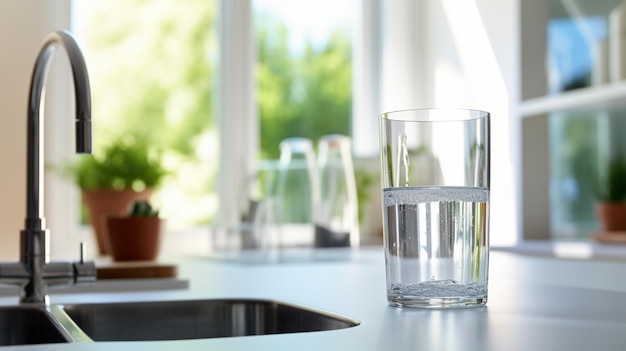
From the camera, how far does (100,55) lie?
2.91 meters

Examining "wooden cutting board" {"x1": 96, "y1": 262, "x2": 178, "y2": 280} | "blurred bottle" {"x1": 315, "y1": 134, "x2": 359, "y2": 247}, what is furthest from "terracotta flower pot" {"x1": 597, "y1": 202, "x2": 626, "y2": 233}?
"wooden cutting board" {"x1": 96, "y1": 262, "x2": 178, "y2": 280}

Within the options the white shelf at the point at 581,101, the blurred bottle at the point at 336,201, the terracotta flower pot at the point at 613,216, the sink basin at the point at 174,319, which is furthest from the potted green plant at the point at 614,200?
the sink basin at the point at 174,319

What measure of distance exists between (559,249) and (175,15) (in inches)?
60.8

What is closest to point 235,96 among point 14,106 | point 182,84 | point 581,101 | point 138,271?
point 182,84

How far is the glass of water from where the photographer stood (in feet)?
2.54

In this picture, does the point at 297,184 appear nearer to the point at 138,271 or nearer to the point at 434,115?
the point at 138,271

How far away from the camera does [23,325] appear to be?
1000mm

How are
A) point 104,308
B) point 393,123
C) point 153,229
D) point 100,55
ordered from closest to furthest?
point 393,123 → point 104,308 → point 153,229 → point 100,55

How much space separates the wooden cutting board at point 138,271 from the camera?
1.40m

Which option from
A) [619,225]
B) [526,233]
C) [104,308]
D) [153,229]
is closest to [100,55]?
[153,229]

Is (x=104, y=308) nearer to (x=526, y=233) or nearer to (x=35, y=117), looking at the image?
(x=35, y=117)

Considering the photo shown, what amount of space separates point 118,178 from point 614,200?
1.39m

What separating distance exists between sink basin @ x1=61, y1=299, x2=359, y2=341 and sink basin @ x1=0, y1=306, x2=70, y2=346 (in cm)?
3

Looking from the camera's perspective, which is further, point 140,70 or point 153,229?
point 140,70
